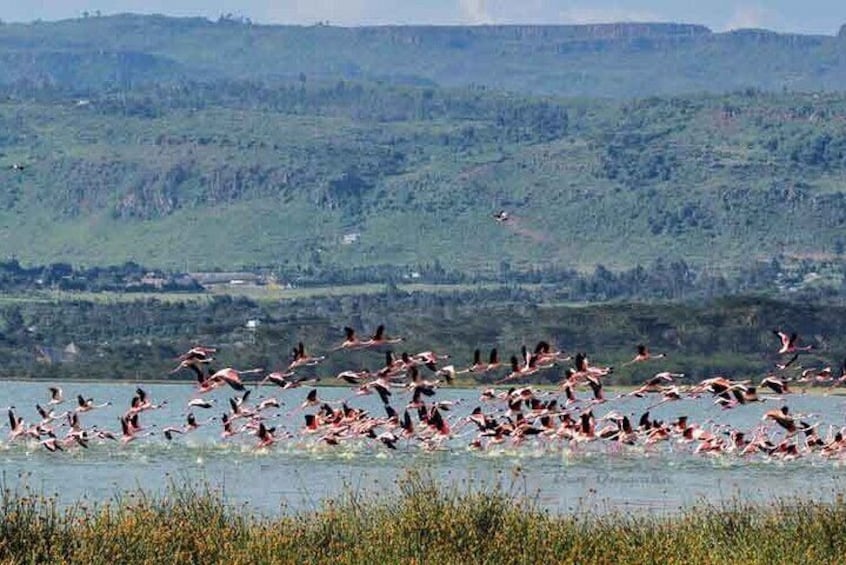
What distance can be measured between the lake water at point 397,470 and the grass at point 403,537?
561 inches

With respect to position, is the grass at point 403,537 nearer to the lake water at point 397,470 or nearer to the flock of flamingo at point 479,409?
the flock of flamingo at point 479,409

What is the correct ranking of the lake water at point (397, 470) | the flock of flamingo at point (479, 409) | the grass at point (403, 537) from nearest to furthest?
the grass at point (403, 537) < the flock of flamingo at point (479, 409) < the lake water at point (397, 470)

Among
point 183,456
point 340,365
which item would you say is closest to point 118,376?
point 340,365

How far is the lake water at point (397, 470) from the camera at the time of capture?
176ft

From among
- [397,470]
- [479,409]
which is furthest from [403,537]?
[397,470]

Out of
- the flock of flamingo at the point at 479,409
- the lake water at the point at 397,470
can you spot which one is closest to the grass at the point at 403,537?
the flock of flamingo at the point at 479,409

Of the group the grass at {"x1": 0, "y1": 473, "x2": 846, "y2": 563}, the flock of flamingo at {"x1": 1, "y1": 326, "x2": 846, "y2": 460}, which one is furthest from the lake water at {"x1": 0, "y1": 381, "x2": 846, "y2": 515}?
the grass at {"x1": 0, "y1": 473, "x2": 846, "y2": 563}

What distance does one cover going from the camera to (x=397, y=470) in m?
58.8

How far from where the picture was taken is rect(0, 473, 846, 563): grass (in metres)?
→ 30.2

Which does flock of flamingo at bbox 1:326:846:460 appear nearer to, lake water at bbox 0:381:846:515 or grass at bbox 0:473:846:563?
lake water at bbox 0:381:846:515

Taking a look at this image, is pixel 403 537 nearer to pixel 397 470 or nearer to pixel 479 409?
pixel 479 409

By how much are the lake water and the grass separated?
46.8ft

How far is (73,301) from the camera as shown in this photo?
182 metres

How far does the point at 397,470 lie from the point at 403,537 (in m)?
26.9
